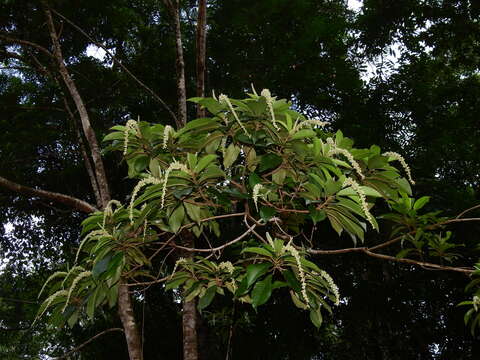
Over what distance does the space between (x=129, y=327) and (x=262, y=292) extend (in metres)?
1.27

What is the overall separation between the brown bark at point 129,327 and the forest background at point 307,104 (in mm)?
2584

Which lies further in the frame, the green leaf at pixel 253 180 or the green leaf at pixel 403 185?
the green leaf at pixel 403 185

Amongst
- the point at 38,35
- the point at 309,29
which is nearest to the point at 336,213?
the point at 309,29

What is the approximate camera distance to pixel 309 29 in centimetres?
491

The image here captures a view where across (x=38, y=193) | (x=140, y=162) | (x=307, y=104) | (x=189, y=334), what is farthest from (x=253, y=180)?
(x=307, y=104)

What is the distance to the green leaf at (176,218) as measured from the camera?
1.66 m

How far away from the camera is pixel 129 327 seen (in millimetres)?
2434

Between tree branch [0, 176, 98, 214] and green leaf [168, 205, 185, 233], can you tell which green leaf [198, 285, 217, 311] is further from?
tree branch [0, 176, 98, 214]

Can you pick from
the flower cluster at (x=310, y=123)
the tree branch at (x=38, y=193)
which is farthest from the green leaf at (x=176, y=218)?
the tree branch at (x=38, y=193)

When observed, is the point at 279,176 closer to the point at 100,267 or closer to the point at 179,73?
the point at 100,267

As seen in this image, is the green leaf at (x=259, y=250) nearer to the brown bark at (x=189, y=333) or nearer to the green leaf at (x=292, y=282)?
the green leaf at (x=292, y=282)

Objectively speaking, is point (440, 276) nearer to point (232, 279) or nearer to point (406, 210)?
point (406, 210)

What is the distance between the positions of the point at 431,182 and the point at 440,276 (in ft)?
3.77

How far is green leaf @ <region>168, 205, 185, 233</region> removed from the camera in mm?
1662
